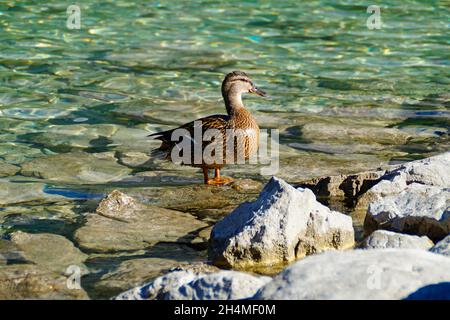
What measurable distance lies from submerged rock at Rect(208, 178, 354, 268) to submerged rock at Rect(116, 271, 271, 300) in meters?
1.07

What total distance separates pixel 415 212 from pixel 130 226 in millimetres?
2181

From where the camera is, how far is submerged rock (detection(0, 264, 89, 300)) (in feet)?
18.2

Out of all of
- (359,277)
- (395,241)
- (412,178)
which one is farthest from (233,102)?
(359,277)

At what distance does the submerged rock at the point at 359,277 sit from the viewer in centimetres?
443

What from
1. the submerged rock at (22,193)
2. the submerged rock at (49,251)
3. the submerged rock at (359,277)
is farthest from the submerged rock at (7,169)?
the submerged rock at (359,277)

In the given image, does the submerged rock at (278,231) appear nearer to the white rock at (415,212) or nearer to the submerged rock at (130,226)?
the white rock at (415,212)

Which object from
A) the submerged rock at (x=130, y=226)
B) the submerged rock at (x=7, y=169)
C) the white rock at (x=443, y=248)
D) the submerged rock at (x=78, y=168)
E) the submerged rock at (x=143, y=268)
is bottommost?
the submerged rock at (x=78, y=168)

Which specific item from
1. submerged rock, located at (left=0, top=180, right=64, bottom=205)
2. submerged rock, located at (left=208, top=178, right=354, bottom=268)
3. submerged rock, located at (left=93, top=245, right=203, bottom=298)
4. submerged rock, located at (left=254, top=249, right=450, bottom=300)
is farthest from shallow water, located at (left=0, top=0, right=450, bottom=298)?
submerged rock, located at (left=254, top=249, right=450, bottom=300)

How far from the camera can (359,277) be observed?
177 inches

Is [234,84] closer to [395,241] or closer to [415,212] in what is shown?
[415,212]

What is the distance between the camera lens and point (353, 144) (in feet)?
31.4
